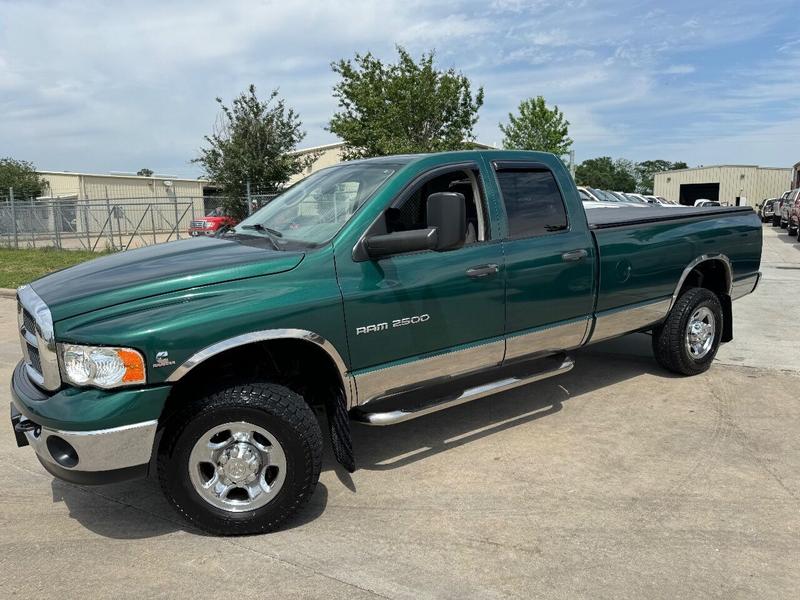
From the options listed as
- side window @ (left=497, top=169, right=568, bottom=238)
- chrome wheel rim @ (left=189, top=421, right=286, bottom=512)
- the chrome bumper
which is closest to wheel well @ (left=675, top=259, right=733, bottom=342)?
side window @ (left=497, top=169, right=568, bottom=238)

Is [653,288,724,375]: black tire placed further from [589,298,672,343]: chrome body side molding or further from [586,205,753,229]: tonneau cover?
[586,205,753,229]: tonneau cover

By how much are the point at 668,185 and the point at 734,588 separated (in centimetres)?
7781

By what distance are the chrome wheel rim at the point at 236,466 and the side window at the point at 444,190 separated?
1.40 meters

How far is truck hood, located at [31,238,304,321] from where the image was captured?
3.04 metres

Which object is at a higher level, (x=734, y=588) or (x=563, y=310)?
(x=563, y=310)

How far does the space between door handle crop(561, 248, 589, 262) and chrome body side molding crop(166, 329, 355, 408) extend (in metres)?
1.87

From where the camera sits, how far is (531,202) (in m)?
4.46

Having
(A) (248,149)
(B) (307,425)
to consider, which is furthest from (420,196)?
(A) (248,149)

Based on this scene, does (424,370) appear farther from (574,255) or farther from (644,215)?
(644,215)

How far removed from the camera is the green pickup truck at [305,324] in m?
2.97

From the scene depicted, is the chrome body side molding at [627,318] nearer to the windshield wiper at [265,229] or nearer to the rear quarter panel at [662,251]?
Answer: the rear quarter panel at [662,251]

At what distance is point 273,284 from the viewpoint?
327 centimetres

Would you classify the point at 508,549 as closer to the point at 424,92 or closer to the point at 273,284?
the point at 273,284

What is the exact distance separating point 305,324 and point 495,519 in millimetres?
1455
